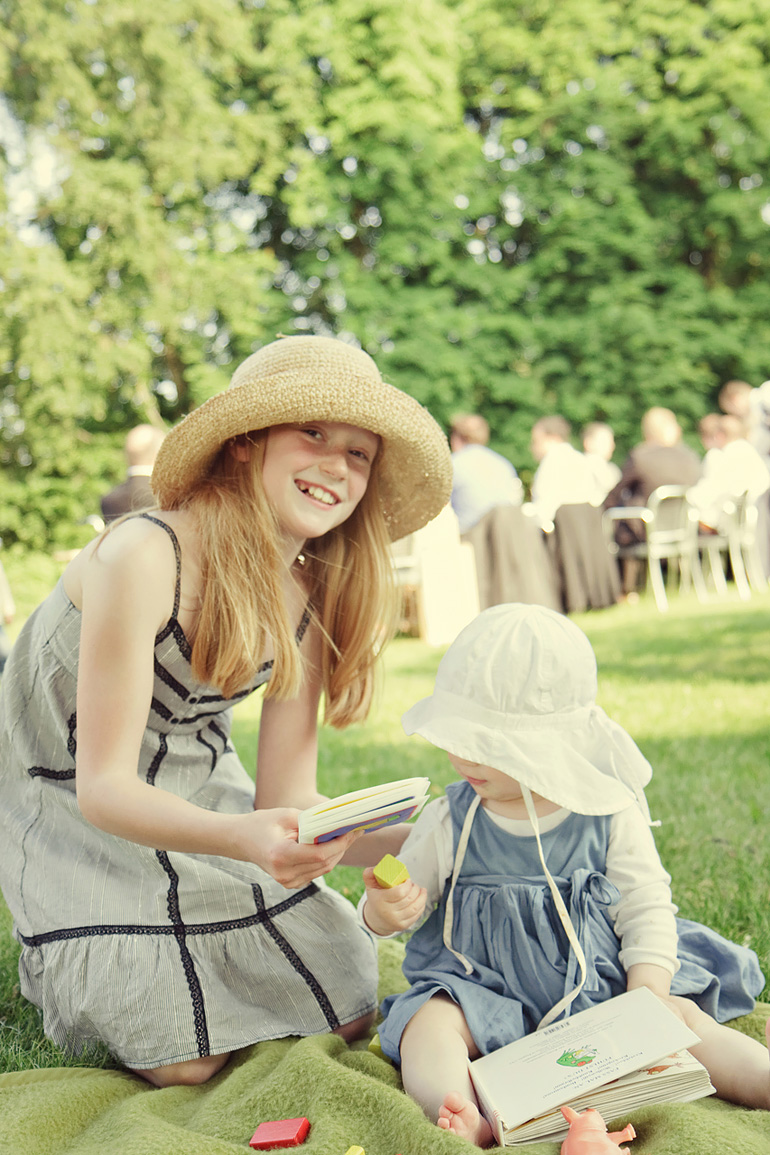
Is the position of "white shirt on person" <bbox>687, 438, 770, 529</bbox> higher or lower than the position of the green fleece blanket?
higher

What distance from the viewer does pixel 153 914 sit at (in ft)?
7.39

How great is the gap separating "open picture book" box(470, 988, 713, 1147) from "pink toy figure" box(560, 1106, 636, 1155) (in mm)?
49

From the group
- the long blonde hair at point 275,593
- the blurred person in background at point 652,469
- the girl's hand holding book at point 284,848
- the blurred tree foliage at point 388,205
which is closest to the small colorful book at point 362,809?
the girl's hand holding book at point 284,848

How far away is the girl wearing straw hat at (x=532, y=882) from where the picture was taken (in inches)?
78.6

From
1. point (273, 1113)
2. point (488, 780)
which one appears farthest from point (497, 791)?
point (273, 1113)

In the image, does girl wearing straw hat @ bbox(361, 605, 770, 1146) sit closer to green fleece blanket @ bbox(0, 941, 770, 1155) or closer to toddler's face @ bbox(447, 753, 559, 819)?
toddler's face @ bbox(447, 753, 559, 819)

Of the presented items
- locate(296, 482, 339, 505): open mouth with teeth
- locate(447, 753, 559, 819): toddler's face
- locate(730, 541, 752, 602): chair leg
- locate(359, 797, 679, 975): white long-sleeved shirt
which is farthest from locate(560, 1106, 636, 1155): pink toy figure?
locate(730, 541, 752, 602): chair leg

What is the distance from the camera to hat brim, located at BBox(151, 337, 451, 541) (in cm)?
225

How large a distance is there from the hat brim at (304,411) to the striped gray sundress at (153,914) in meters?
0.35

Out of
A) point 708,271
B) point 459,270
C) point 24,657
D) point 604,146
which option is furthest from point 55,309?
point 24,657

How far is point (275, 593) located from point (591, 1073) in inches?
45.5

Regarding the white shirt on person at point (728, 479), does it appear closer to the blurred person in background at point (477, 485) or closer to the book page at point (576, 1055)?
the blurred person in background at point (477, 485)

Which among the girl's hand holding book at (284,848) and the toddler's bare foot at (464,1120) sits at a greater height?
the girl's hand holding book at (284,848)

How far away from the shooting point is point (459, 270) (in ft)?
63.6
